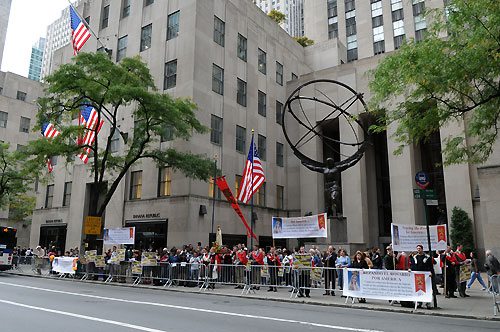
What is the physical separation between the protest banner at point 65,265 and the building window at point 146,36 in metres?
17.9

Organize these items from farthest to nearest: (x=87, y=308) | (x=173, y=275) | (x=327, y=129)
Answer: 1. (x=327, y=129)
2. (x=173, y=275)
3. (x=87, y=308)

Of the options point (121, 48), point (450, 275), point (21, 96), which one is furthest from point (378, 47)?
point (21, 96)

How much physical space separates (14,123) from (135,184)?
3922 cm

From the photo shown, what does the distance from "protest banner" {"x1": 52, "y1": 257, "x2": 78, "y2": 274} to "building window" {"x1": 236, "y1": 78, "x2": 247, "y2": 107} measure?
1818 centimetres

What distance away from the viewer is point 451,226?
3041 cm

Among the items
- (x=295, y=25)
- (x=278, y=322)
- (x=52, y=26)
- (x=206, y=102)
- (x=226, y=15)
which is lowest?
(x=278, y=322)

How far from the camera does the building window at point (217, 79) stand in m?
33.0

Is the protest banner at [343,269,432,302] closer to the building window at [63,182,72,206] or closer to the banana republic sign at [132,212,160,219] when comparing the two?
the banana republic sign at [132,212,160,219]

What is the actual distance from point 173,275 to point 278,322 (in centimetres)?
1137

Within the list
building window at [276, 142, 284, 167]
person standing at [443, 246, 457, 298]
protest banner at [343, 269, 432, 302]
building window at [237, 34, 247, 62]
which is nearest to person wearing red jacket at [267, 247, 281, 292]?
protest banner at [343, 269, 432, 302]

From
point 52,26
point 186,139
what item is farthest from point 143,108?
point 52,26

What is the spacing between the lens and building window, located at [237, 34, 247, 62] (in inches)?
1447

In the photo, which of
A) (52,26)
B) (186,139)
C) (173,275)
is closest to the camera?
(173,275)

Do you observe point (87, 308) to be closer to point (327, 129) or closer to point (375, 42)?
point (327, 129)
